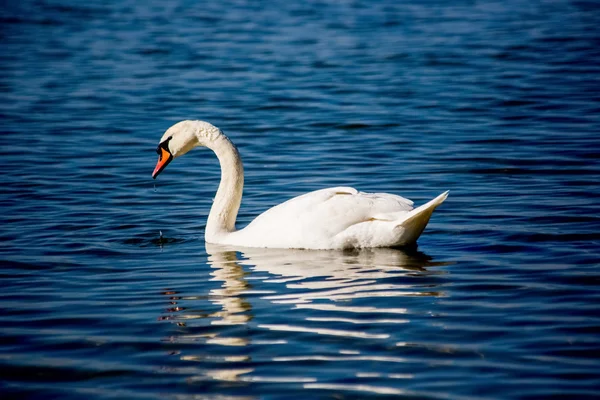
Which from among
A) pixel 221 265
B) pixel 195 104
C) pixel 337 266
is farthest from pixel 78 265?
pixel 195 104

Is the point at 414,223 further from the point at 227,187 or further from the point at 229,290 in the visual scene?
the point at 227,187

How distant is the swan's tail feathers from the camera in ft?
26.6

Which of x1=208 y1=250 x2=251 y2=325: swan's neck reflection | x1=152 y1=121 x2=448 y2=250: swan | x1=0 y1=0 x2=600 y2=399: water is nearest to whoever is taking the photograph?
x1=0 y1=0 x2=600 y2=399: water

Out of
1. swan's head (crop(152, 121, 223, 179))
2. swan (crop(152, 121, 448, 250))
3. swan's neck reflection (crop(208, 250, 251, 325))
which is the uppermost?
swan's head (crop(152, 121, 223, 179))

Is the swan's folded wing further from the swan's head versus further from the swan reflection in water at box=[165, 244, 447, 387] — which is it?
the swan's head

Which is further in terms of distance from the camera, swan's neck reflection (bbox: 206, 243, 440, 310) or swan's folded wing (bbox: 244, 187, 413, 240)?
swan's folded wing (bbox: 244, 187, 413, 240)

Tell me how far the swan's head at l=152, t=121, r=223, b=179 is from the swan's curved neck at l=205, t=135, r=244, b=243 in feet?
0.28

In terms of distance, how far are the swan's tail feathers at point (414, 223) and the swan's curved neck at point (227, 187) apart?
1.87m

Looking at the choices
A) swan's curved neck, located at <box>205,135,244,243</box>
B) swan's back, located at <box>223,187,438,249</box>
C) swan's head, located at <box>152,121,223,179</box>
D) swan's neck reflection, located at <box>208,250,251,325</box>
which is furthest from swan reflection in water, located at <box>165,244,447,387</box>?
swan's head, located at <box>152,121,223,179</box>

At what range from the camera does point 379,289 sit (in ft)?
24.3

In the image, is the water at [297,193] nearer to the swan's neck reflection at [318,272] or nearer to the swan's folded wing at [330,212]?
the swan's neck reflection at [318,272]

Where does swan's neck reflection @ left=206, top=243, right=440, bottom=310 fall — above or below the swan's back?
below

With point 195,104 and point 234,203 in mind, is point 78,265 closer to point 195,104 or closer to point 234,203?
point 234,203

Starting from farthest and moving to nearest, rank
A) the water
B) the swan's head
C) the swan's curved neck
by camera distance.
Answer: the swan's head
the swan's curved neck
the water
